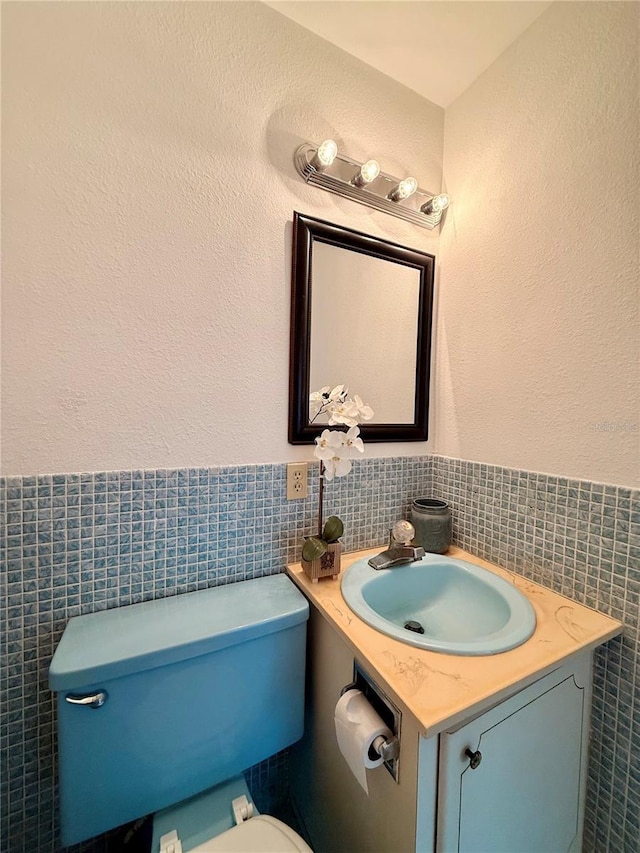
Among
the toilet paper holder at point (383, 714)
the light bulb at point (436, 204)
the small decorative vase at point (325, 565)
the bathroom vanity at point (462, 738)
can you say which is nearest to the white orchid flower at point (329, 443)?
the small decorative vase at point (325, 565)

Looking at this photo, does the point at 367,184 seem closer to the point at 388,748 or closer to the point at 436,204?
the point at 436,204

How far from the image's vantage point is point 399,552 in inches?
38.7

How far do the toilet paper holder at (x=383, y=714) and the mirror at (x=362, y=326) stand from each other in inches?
23.9

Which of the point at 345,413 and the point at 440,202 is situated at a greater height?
the point at 440,202

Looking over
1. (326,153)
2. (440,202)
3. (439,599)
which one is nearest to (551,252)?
(440,202)

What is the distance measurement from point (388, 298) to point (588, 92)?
672 millimetres

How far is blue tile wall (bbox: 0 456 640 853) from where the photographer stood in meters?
0.71

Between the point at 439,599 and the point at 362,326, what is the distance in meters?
0.92

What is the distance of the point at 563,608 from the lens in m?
0.79

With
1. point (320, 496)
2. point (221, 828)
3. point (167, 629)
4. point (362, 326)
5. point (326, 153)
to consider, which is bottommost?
point (221, 828)

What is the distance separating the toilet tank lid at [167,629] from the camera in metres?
0.61

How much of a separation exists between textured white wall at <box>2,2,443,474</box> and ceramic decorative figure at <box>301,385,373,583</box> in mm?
121

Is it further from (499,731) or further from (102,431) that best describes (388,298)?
(499,731)

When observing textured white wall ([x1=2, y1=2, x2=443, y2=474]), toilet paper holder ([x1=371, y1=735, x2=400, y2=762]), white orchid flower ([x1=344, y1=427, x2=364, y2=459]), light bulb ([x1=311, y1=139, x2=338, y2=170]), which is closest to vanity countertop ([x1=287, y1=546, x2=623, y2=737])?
toilet paper holder ([x1=371, y1=735, x2=400, y2=762])
